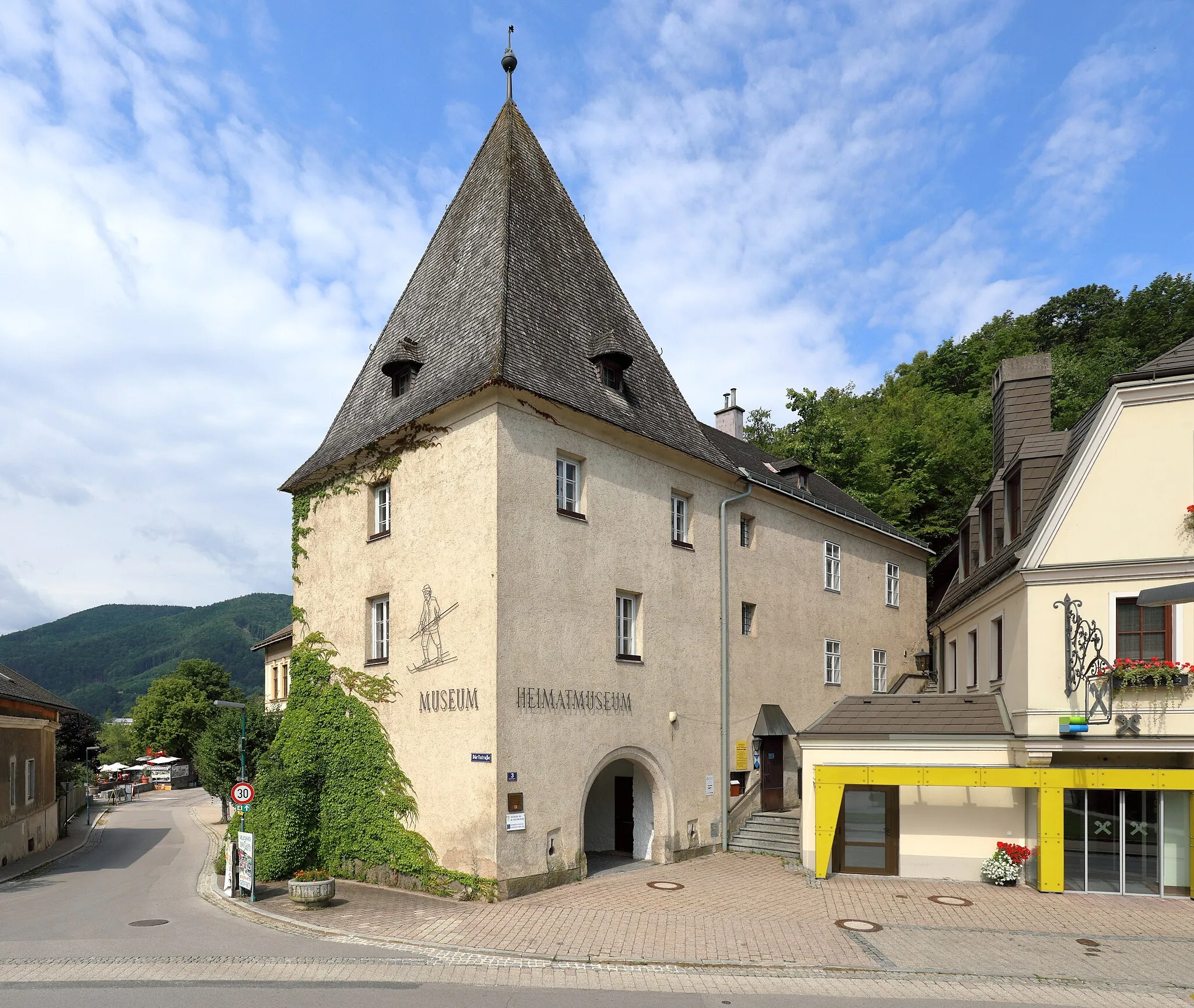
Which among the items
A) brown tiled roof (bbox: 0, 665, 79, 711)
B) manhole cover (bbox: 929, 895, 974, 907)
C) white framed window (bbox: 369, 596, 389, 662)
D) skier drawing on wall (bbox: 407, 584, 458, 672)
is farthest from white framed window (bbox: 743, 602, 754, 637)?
brown tiled roof (bbox: 0, 665, 79, 711)

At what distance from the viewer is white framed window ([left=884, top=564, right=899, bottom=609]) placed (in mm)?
31703

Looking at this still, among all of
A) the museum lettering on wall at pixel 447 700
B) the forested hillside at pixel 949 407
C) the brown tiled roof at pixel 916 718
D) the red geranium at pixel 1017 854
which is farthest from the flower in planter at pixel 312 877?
the forested hillside at pixel 949 407

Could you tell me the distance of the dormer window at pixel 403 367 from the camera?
20.8 meters

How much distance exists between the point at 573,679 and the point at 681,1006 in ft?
27.7

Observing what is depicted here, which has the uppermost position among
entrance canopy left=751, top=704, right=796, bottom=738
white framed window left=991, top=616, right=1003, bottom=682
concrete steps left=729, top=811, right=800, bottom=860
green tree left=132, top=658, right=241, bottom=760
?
white framed window left=991, top=616, right=1003, bottom=682

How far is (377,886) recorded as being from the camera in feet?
60.3

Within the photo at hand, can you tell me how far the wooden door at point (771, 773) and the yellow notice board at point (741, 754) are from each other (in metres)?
1.05

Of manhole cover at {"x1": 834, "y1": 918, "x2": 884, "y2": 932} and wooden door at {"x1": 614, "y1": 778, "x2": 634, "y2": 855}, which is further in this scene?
wooden door at {"x1": 614, "y1": 778, "x2": 634, "y2": 855}

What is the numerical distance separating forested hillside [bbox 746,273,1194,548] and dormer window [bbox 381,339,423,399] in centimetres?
2119

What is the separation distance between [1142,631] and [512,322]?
A: 46.1ft

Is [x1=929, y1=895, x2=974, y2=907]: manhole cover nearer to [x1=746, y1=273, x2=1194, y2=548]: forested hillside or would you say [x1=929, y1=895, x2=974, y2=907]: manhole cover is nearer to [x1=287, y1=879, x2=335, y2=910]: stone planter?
[x1=287, y1=879, x2=335, y2=910]: stone planter

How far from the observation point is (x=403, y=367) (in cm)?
2100

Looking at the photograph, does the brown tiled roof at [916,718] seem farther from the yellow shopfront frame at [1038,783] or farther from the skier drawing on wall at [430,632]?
the skier drawing on wall at [430,632]

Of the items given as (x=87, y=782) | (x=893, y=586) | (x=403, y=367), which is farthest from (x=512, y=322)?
(x=87, y=782)
